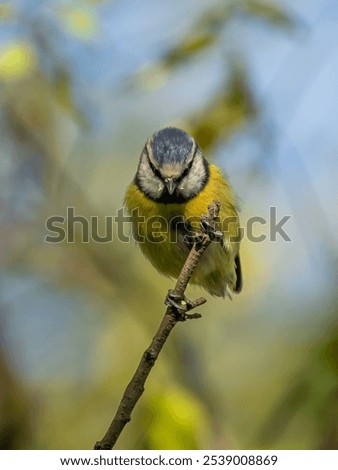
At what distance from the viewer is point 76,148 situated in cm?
290

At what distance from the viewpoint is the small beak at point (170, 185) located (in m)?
2.73

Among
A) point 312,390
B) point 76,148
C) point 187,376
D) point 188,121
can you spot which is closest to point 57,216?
point 76,148

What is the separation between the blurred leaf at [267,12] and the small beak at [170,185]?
0.75m

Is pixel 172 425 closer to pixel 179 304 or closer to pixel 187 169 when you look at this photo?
pixel 179 304

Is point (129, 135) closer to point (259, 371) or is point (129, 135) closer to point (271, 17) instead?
point (259, 371)

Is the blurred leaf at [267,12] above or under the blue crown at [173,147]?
above

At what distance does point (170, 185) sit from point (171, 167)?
98mm

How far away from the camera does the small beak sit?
2.73 meters

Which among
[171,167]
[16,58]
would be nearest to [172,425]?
[16,58]

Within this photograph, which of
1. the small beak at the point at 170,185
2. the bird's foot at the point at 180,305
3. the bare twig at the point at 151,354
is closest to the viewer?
the bare twig at the point at 151,354

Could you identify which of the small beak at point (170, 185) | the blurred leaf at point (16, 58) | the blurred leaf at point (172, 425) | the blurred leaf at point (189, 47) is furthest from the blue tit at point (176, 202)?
the blurred leaf at point (172, 425)

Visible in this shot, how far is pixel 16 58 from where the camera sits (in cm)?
200

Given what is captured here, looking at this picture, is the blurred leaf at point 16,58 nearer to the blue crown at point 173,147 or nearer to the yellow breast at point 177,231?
the blue crown at point 173,147

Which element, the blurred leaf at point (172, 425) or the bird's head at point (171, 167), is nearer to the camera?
the blurred leaf at point (172, 425)
